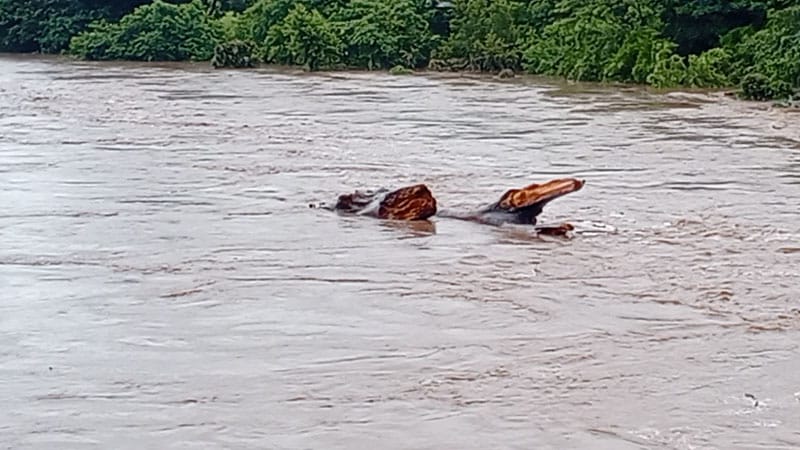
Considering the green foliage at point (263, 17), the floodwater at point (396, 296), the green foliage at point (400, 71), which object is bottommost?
the green foliage at point (400, 71)

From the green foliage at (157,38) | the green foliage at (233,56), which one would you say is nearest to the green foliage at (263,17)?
the green foliage at (157,38)

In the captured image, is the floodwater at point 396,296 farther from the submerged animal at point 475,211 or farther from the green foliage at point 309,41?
the green foliage at point 309,41

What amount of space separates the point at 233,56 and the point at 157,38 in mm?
3641

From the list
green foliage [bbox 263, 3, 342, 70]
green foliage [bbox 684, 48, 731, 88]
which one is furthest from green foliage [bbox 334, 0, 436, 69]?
green foliage [bbox 684, 48, 731, 88]

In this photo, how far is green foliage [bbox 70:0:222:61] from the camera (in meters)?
36.0

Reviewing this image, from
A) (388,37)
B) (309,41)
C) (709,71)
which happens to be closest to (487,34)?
(388,37)

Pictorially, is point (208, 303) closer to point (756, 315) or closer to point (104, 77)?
point (756, 315)

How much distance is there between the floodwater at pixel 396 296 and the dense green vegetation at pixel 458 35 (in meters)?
7.56

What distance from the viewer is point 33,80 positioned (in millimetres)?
28719

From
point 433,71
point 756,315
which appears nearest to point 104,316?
point 756,315

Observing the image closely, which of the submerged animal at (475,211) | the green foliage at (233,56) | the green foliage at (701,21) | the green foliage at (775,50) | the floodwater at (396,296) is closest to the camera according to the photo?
the floodwater at (396,296)

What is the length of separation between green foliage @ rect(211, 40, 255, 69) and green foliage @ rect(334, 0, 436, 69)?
7.79 feet

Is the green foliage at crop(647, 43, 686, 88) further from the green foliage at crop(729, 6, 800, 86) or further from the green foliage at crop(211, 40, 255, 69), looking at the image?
the green foliage at crop(211, 40, 255, 69)

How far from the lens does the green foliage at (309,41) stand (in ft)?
105
